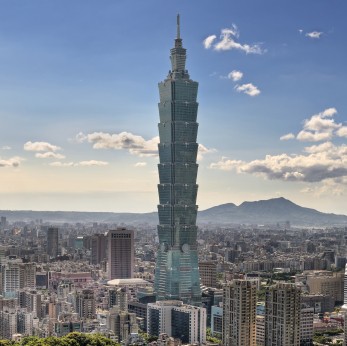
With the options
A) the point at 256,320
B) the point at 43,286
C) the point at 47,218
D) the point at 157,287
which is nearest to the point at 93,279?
the point at 43,286

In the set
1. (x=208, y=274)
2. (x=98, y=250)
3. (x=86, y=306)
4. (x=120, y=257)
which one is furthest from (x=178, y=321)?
(x=98, y=250)

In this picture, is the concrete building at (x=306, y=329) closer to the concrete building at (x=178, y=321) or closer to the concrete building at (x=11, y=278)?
the concrete building at (x=178, y=321)

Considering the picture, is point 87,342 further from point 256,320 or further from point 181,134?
point 181,134

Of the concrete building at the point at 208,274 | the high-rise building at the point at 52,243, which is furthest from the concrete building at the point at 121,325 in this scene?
the high-rise building at the point at 52,243

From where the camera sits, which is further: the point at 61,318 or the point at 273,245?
the point at 273,245

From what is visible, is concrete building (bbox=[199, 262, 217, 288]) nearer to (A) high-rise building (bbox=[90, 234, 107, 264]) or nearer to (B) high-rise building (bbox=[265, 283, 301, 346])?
(A) high-rise building (bbox=[90, 234, 107, 264])

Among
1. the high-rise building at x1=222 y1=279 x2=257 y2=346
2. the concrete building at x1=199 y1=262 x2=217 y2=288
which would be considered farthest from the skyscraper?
the high-rise building at x1=222 y1=279 x2=257 y2=346
